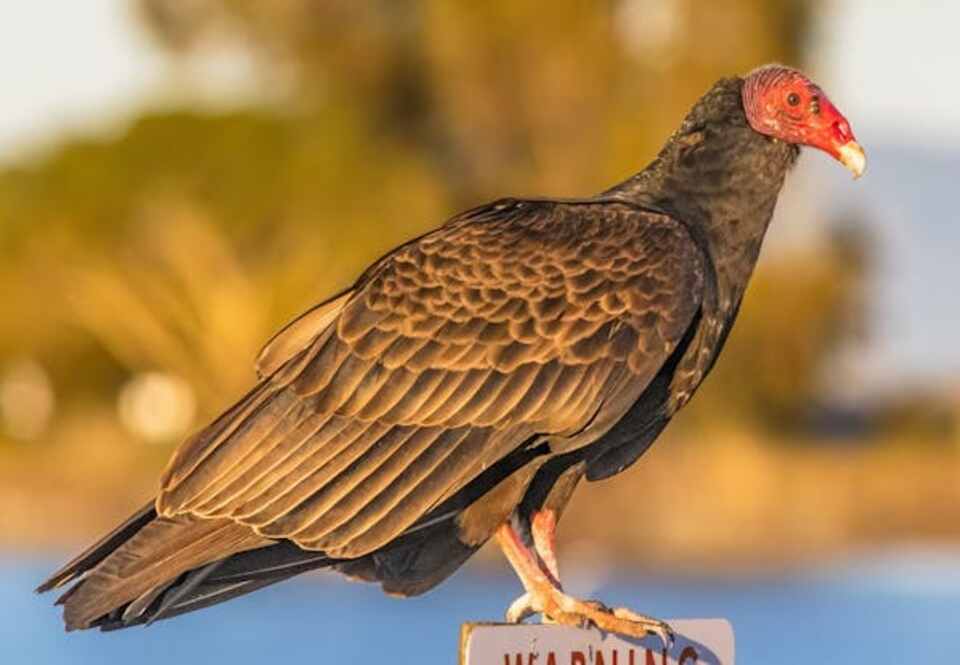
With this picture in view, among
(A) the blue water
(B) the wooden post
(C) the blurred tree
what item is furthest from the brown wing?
(C) the blurred tree

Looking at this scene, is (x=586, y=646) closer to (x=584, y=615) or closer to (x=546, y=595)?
(x=584, y=615)

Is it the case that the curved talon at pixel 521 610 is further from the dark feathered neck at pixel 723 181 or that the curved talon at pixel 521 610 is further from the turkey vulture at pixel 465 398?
the dark feathered neck at pixel 723 181

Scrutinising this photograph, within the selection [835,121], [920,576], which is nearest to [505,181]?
[920,576]

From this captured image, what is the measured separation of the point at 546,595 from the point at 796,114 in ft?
3.75

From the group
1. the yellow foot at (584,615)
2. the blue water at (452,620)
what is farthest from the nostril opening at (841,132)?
the blue water at (452,620)

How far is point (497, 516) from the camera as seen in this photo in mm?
5395

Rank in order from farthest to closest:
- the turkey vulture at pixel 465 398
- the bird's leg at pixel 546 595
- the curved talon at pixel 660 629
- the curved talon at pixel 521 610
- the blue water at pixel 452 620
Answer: the blue water at pixel 452 620 < the curved talon at pixel 521 610 < the turkey vulture at pixel 465 398 < the bird's leg at pixel 546 595 < the curved talon at pixel 660 629

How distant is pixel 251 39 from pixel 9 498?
865 centimetres

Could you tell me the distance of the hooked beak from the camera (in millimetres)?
5621

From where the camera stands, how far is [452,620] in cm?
2256

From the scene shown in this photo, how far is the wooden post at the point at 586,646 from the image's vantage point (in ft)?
15.5

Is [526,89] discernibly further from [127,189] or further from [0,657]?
[0,657]

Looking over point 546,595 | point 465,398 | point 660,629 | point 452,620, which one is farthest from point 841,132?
point 452,620

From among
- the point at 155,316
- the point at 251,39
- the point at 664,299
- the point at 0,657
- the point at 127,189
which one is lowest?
the point at 664,299
